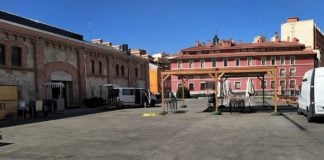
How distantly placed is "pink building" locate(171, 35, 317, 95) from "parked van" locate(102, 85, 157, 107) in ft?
115

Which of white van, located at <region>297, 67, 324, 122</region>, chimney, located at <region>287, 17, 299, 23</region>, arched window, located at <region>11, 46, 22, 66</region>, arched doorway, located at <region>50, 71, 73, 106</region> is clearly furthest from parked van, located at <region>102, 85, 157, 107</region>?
chimney, located at <region>287, 17, 299, 23</region>

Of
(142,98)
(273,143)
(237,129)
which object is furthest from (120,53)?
(273,143)

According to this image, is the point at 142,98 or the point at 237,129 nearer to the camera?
the point at 237,129

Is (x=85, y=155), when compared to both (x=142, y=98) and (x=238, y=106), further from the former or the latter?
(x=142, y=98)

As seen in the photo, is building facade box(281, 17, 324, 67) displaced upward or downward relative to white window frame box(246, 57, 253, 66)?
upward

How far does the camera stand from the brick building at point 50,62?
2981 cm

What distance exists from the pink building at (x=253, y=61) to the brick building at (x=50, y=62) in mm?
29506

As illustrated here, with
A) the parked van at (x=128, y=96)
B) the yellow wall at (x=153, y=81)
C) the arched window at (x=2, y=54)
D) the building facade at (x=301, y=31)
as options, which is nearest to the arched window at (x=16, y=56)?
the arched window at (x=2, y=54)

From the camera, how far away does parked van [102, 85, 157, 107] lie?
37.1 metres

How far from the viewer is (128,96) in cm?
3775

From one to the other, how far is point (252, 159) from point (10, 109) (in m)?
20.1

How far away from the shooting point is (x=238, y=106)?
28016 millimetres

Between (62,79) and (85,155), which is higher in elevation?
(62,79)

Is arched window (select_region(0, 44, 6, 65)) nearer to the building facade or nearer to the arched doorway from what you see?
the arched doorway
